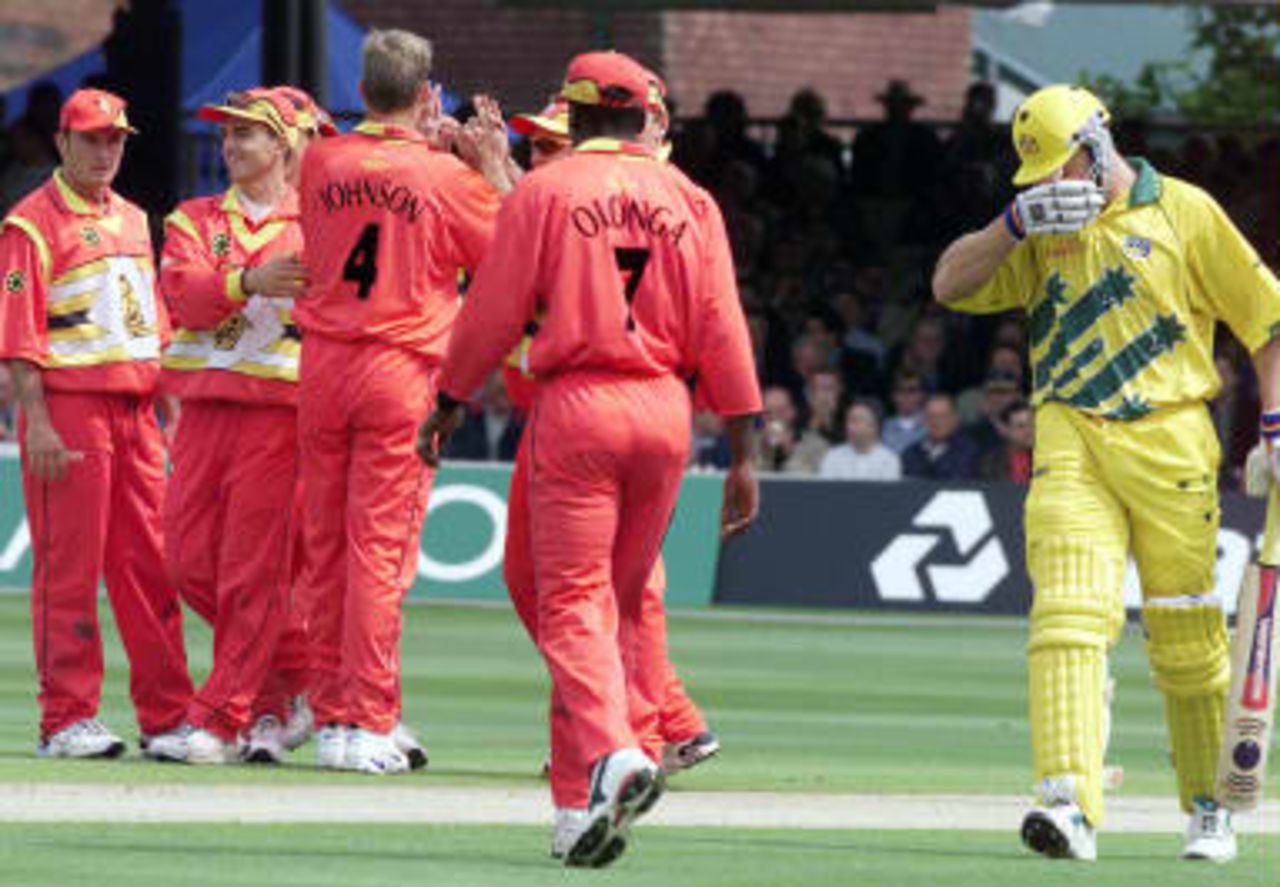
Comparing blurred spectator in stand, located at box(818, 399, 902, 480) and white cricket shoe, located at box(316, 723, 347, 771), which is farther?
blurred spectator in stand, located at box(818, 399, 902, 480)

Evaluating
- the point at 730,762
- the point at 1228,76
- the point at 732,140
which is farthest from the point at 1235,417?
the point at 1228,76

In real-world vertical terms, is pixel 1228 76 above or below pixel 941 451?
below

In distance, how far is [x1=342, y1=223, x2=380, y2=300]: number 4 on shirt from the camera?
44.9ft

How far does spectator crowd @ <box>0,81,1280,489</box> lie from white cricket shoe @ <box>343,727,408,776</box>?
9403 mm

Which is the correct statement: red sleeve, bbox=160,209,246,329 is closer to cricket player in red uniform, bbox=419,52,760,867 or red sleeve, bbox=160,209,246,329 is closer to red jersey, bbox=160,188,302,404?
red jersey, bbox=160,188,302,404

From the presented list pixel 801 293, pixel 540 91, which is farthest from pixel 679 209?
pixel 540 91

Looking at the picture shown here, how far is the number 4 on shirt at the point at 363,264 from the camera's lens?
13.7m

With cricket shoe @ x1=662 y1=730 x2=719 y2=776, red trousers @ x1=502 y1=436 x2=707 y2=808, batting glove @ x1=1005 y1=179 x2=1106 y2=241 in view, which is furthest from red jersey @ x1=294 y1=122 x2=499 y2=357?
batting glove @ x1=1005 y1=179 x2=1106 y2=241

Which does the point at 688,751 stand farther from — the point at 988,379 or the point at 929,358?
the point at 929,358

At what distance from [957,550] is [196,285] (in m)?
9.25

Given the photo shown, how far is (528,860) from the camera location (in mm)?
11164

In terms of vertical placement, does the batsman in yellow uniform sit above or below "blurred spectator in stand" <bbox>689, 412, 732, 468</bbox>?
above

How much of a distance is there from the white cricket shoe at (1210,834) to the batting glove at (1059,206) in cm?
→ 173

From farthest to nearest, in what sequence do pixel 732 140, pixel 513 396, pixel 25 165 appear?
pixel 732 140 < pixel 25 165 < pixel 513 396
